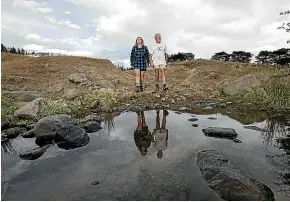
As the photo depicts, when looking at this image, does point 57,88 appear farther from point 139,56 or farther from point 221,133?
point 221,133

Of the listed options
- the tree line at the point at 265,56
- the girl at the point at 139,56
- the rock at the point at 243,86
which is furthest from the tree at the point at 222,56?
the girl at the point at 139,56

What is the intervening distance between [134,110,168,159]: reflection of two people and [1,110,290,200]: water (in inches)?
0.7

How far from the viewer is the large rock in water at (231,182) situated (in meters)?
2.99

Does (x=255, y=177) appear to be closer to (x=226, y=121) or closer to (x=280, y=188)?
(x=280, y=188)

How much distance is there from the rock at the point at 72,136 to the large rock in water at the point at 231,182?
2019mm

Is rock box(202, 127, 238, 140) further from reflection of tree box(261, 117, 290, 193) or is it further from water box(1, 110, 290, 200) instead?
reflection of tree box(261, 117, 290, 193)

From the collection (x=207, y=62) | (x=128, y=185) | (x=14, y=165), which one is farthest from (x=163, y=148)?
(x=207, y=62)

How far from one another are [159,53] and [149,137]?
4664 millimetres

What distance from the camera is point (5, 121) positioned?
19.5 feet

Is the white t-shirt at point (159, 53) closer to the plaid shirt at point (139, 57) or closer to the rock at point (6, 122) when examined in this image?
the plaid shirt at point (139, 57)

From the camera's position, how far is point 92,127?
18.8 ft

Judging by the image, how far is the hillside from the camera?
9195 mm

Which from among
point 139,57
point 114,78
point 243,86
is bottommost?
point 243,86

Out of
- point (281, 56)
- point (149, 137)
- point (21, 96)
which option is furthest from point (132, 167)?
point (281, 56)
